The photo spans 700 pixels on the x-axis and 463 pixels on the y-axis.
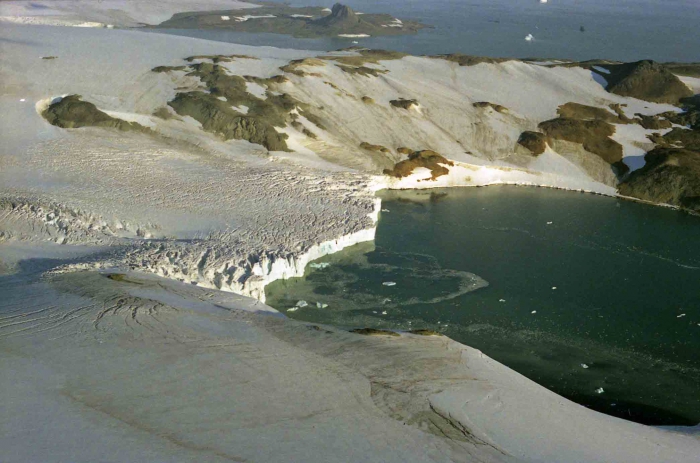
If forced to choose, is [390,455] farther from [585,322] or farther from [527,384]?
[585,322]

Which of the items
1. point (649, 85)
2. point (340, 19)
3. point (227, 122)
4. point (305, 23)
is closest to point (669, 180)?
point (649, 85)

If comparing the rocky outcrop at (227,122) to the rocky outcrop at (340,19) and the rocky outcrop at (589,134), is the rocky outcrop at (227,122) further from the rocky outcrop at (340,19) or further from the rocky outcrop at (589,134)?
the rocky outcrop at (340,19)

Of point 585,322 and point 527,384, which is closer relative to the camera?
point 527,384

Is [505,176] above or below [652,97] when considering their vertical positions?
below

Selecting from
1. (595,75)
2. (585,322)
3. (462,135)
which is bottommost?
(585,322)

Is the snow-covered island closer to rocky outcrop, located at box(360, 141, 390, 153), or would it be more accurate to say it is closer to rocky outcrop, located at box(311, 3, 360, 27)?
rocky outcrop, located at box(360, 141, 390, 153)

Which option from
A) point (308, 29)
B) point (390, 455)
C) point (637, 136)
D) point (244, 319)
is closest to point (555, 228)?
point (637, 136)

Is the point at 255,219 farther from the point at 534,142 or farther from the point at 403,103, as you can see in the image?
the point at 534,142
